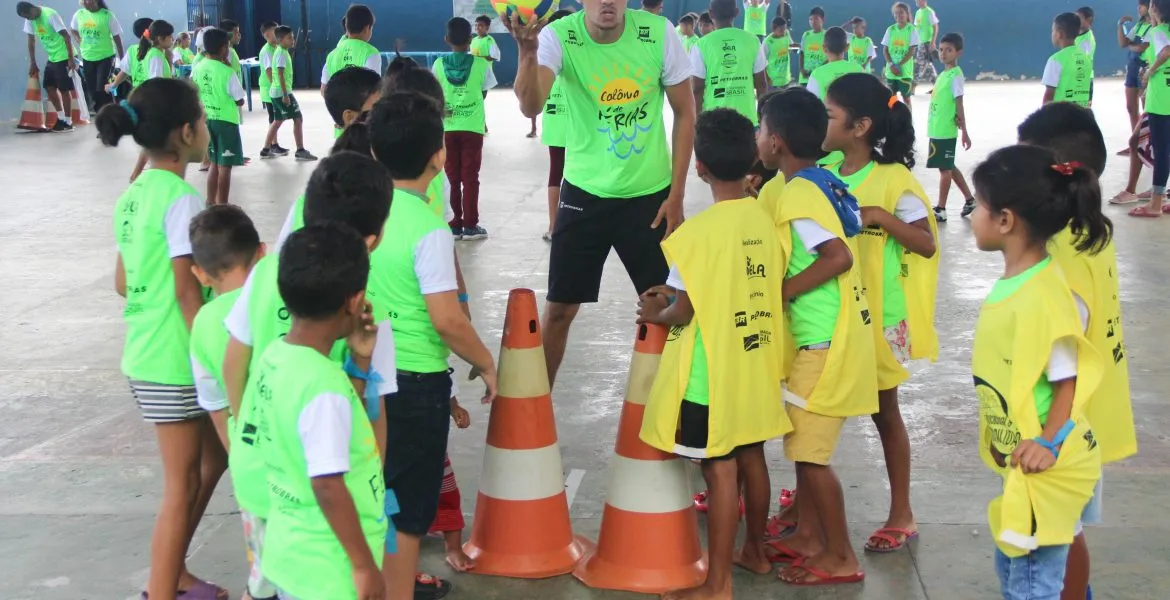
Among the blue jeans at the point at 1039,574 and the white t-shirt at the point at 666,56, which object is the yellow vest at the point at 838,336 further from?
the white t-shirt at the point at 666,56

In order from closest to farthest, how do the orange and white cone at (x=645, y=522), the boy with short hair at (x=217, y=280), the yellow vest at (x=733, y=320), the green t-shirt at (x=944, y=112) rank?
1. the boy with short hair at (x=217, y=280)
2. the yellow vest at (x=733, y=320)
3. the orange and white cone at (x=645, y=522)
4. the green t-shirt at (x=944, y=112)

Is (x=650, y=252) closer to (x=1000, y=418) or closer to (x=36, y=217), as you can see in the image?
(x=1000, y=418)

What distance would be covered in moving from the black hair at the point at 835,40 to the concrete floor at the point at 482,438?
1.89 metres

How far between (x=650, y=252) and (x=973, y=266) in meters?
4.33

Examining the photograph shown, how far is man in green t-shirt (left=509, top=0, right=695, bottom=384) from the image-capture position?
175 inches

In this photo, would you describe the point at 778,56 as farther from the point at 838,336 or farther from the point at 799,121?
the point at 838,336

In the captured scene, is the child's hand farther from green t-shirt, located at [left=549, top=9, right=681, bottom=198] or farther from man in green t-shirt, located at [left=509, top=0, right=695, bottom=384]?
green t-shirt, located at [left=549, top=9, right=681, bottom=198]

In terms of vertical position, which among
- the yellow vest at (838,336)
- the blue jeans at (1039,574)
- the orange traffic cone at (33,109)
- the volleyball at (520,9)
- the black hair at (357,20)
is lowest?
the orange traffic cone at (33,109)

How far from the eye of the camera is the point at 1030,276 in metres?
2.72

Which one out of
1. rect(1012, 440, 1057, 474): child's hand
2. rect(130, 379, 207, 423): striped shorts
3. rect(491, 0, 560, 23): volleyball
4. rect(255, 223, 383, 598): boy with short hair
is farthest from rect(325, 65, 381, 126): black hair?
rect(1012, 440, 1057, 474): child's hand

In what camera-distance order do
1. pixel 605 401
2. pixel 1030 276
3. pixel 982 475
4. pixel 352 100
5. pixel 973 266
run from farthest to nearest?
pixel 973 266
pixel 605 401
pixel 982 475
pixel 352 100
pixel 1030 276

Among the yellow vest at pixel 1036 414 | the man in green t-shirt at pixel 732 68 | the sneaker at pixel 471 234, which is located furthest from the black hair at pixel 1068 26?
the yellow vest at pixel 1036 414

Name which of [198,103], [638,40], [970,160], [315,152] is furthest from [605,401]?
[315,152]

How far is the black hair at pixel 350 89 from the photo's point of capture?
161 inches
